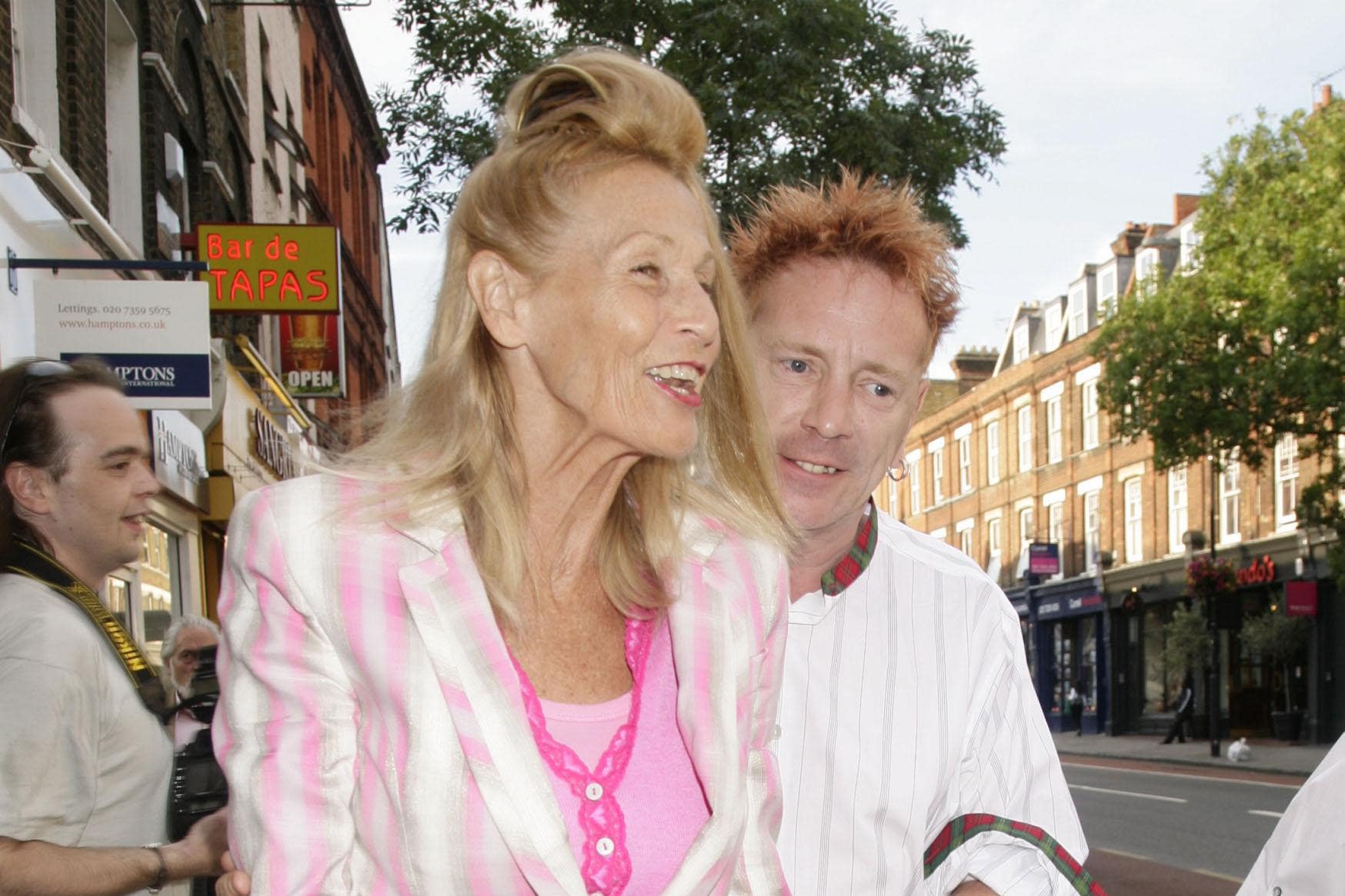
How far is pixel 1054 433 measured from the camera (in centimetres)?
4272

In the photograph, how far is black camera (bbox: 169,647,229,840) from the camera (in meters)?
2.69

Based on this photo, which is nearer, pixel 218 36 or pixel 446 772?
pixel 446 772

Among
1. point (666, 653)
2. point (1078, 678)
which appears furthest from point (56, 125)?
point (1078, 678)

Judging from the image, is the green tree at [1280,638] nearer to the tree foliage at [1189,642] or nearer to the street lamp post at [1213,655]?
the street lamp post at [1213,655]

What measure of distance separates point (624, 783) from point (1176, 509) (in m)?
36.4

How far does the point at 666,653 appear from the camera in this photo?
204cm

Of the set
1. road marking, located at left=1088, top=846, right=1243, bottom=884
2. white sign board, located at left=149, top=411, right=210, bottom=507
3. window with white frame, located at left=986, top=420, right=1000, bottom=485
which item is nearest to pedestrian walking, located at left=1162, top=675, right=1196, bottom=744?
window with white frame, located at left=986, top=420, right=1000, bottom=485

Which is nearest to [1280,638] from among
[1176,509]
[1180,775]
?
[1180,775]

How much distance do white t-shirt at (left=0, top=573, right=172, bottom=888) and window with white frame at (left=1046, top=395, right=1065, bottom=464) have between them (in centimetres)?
4105

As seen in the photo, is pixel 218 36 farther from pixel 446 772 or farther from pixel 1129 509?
pixel 1129 509

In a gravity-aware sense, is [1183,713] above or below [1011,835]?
below

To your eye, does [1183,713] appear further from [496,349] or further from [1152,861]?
[496,349]

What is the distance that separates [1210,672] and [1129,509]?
997cm

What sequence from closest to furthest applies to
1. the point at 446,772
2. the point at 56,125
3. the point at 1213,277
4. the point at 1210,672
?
the point at 446,772 < the point at 56,125 < the point at 1213,277 < the point at 1210,672
